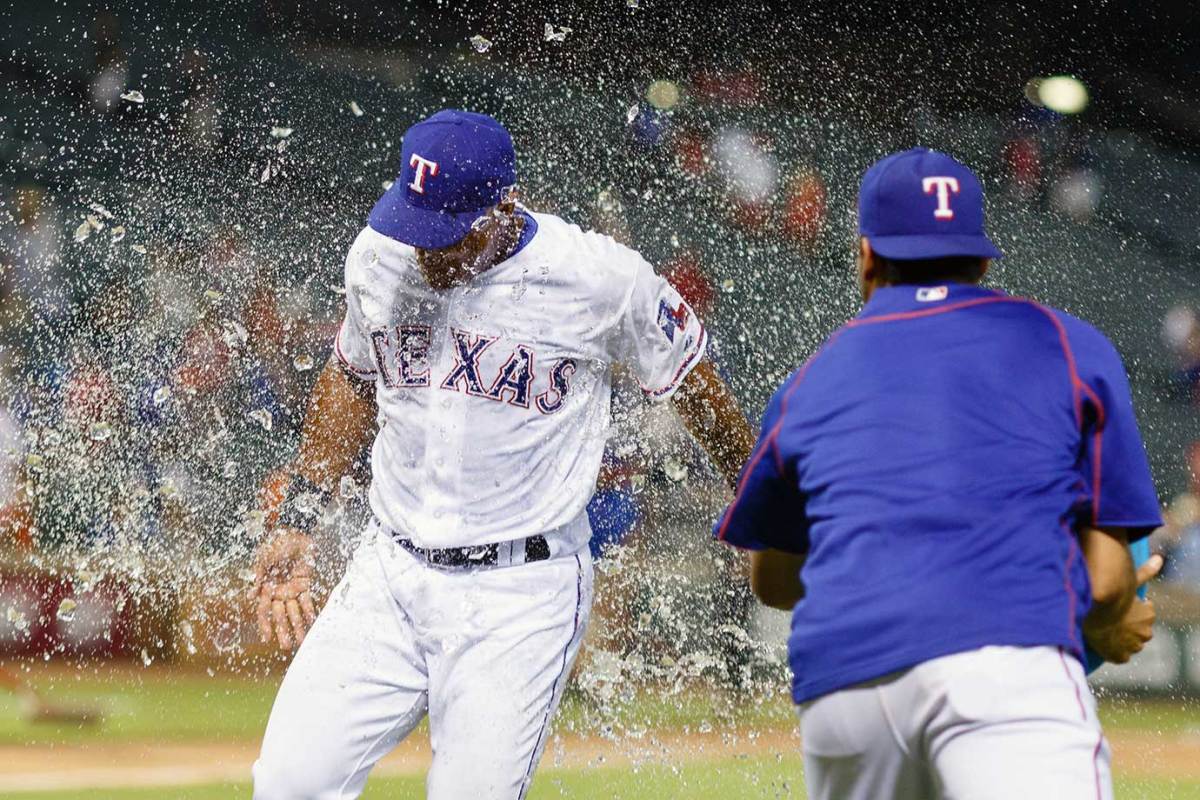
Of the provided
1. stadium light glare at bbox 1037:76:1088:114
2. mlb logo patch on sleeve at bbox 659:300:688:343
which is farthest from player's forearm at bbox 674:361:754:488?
stadium light glare at bbox 1037:76:1088:114

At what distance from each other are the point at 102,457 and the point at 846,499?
8390mm

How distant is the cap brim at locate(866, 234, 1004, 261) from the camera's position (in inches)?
93.0

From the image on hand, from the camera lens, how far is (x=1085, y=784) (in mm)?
2037

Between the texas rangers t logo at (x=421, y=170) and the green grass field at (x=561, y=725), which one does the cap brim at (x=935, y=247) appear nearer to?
the texas rangers t logo at (x=421, y=170)

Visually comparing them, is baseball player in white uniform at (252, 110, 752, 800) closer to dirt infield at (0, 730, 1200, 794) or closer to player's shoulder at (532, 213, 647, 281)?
player's shoulder at (532, 213, 647, 281)

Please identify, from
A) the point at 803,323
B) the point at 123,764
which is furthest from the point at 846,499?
the point at 803,323

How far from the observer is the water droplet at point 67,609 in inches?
349

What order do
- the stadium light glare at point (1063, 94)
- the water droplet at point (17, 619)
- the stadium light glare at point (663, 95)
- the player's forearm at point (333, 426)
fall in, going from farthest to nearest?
the stadium light glare at point (1063, 94), the stadium light glare at point (663, 95), the water droplet at point (17, 619), the player's forearm at point (333, 426)

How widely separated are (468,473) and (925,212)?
140 centimetres

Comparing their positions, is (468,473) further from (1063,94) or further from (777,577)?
(1063,94)

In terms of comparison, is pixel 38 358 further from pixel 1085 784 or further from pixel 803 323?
pixel 1085 784

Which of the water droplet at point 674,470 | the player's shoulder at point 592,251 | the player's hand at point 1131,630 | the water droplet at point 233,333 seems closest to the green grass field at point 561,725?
the water droplet at point 674,470

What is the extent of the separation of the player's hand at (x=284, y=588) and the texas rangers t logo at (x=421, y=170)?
0.92 m

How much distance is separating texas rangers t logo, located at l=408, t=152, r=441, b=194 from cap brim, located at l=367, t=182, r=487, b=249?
Answer: 4cm
